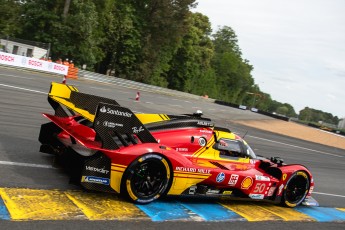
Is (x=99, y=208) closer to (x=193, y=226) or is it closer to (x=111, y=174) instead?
(x=111, y=174)

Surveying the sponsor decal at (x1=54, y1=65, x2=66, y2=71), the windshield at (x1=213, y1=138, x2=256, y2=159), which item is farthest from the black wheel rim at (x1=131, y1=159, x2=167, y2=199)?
the sponsor decal at (x1=54, y1=65, x2=66, y2=71)

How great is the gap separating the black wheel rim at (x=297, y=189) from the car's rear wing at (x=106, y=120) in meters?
3.35

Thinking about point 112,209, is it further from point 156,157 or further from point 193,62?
point 193,62

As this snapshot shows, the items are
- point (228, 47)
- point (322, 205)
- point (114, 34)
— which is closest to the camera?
point (322, 205)

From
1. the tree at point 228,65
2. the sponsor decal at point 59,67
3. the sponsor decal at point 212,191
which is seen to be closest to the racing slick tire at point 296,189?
the sponsor decal at point 212,191

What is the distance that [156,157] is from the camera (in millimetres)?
5809

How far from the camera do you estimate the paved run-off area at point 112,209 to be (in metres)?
4.90

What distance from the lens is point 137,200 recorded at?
19.2 feet

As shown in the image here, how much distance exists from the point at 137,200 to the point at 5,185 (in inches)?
71.8

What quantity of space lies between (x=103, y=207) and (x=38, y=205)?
2.85 ft

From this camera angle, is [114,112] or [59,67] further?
[59,67]

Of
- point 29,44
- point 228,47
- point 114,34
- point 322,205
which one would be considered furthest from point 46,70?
point 228,47

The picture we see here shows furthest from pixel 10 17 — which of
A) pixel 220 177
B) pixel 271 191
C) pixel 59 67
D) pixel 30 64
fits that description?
pixel 220 177

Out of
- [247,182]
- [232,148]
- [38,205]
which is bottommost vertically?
[38,205]
